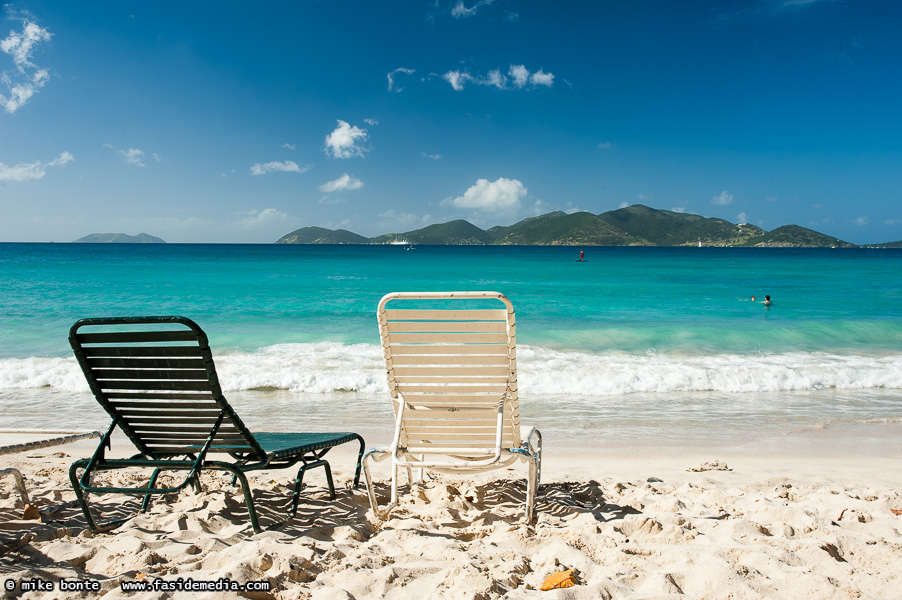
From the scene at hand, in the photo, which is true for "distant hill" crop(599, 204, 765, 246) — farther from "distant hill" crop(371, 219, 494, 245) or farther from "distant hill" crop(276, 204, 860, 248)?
"distant hill" crop(371, 219, 494, 245)

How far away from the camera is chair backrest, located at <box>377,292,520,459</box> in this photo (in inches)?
136

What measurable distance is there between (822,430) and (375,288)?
27025 mm

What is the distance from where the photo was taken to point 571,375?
948cm

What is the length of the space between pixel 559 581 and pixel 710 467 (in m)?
3.22

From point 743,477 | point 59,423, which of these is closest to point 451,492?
point 743,477

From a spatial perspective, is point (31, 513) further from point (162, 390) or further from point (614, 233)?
point (614, 233)

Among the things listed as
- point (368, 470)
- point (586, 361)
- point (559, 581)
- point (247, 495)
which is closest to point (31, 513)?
point (247, 495)

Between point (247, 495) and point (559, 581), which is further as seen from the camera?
point (247, 495)

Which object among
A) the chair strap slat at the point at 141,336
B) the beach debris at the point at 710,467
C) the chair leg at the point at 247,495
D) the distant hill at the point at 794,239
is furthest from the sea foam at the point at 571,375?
the distant hill at the point at 794,239

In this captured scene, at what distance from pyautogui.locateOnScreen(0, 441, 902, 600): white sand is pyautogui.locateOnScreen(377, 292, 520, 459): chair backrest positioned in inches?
19.5

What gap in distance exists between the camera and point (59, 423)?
7.01m

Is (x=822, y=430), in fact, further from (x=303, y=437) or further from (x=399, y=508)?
(x=303, y=437)

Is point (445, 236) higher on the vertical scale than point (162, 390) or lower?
higher

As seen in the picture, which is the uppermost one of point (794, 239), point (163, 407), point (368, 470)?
point (794, 239)
